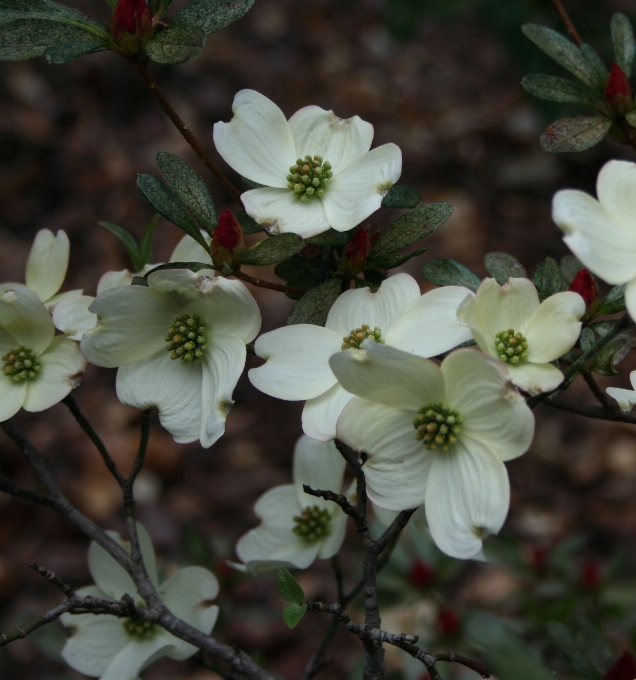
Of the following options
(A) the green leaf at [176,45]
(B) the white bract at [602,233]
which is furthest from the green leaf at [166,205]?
(B) the white bract at [602,233]

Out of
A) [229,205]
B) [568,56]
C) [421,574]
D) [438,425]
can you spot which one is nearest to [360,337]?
[438,425]

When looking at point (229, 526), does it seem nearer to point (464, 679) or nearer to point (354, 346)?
point (464, 679)

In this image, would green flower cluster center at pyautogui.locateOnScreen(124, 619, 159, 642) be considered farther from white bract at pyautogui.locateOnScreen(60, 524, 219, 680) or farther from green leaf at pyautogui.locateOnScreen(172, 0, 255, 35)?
green leaf at pyautogui.locateOnScreen(172, 0, 255, 35)

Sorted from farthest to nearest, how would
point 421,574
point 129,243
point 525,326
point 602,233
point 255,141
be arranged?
point 421,574 → point 129,243 → point 255,141 → point 525,326 → point 602,233

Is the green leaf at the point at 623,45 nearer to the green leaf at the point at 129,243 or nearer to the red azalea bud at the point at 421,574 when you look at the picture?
the green leaf at the point at 129,243

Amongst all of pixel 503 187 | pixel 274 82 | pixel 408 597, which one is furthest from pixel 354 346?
pixel 274 82

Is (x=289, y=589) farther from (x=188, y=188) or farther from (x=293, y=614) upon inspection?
(x=188, y=188)
